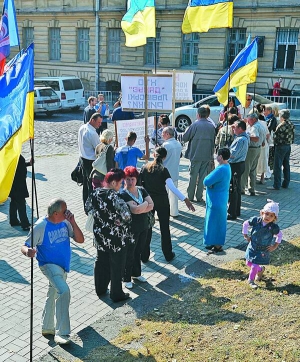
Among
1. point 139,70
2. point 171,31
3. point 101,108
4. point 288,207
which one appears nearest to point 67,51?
point 139,70

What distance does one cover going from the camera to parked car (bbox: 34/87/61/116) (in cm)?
2414

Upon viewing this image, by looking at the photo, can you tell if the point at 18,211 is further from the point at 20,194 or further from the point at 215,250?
the point at 215,250

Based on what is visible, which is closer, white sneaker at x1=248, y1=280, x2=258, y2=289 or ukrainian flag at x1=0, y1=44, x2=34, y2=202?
ukrainian flag at x1=0, y1=44, x2=34, y2=202

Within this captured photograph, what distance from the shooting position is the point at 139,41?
10.8 m

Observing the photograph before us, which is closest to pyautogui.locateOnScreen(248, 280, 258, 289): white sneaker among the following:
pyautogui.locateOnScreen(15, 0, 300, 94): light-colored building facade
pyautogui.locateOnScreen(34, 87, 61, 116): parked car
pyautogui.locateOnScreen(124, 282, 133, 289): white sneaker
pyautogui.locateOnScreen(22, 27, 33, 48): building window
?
pyautogui.locateOnScreen(124, 282, 133, 289): white sneaker

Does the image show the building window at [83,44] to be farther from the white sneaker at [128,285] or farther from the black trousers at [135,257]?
the white sneaker at [128,285]

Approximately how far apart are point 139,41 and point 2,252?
5.87 metres

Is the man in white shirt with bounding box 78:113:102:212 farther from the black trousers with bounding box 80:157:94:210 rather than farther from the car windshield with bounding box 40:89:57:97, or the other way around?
the car windshield with bounding box 40:89:57:97

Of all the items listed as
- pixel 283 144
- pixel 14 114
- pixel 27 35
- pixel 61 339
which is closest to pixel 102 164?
pixel 61 339

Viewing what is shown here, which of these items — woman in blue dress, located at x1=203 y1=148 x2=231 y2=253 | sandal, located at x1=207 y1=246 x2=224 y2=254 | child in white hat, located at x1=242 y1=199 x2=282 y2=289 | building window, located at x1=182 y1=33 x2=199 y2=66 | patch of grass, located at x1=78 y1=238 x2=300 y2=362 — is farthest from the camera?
building window, located at x1=182 y1=33 x2=199 y2=66

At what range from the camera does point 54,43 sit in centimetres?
3516

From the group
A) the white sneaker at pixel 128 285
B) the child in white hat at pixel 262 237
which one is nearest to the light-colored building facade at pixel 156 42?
the child in white hat at pixel 262 237

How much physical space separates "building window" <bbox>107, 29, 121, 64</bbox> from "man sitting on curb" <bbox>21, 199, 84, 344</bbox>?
28675 mm

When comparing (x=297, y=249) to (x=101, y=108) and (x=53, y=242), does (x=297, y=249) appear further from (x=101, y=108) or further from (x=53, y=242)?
(x=101, y=108)
